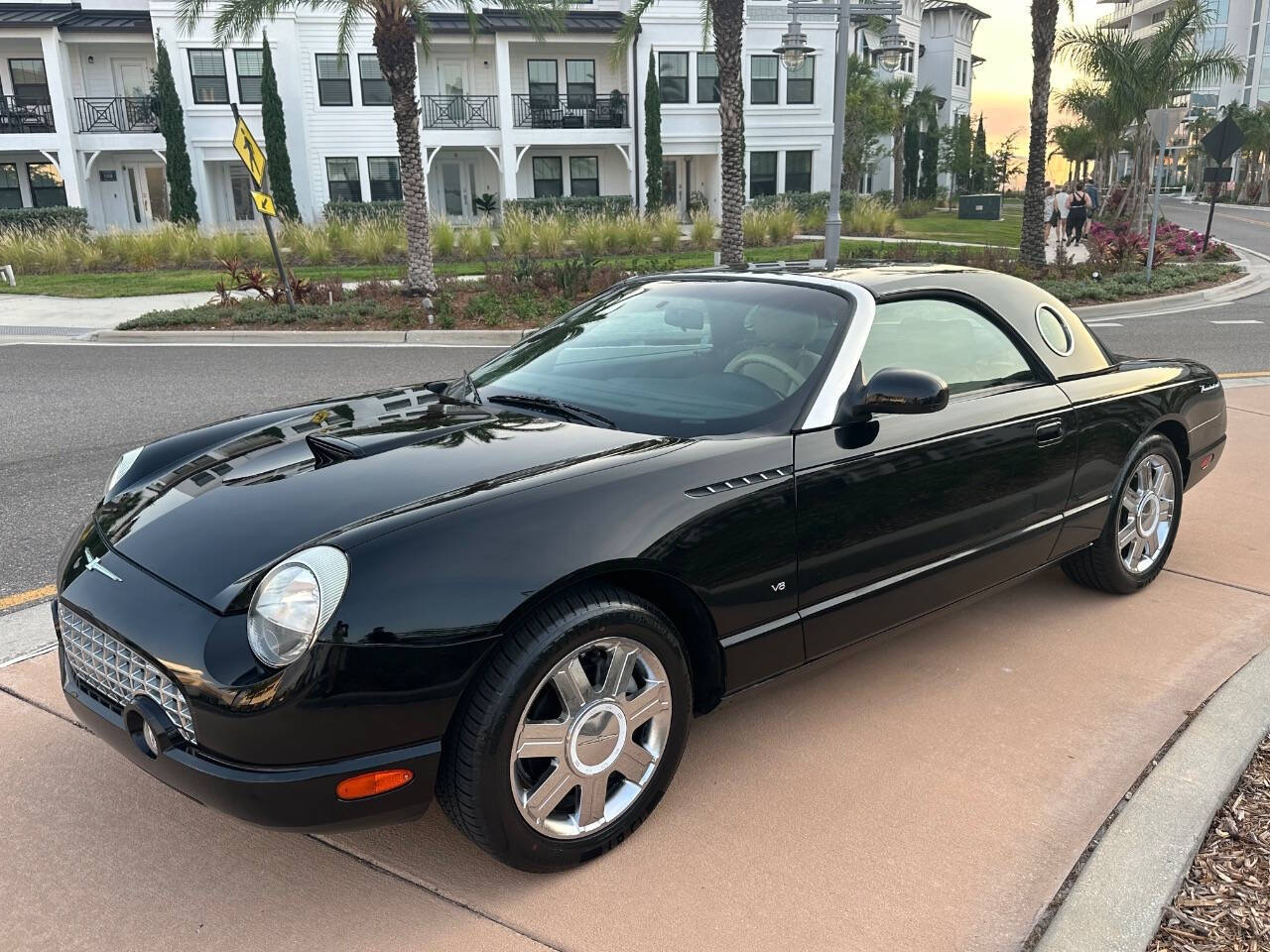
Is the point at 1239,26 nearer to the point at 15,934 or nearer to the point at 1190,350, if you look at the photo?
the point at 1190,350

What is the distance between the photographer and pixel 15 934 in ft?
8.07

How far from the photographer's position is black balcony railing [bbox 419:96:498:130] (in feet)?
Answer: 119

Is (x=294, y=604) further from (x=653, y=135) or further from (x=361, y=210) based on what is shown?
(x=653, y=135)

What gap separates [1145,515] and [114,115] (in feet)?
129

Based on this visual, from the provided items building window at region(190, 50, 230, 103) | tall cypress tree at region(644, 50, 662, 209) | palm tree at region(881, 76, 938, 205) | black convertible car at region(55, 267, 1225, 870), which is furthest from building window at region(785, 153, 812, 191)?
black convertible car at region(55, 267, 1225, 870)

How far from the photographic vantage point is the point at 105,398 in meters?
9.64

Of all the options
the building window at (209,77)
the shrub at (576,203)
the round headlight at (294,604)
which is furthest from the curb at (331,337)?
the building window at (209,77)

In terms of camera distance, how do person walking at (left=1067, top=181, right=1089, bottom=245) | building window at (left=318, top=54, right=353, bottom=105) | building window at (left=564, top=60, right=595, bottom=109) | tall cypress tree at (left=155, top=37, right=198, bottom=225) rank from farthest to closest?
building window at (left=564, top=60, right=595, bottom=109) < building window at (left=318, top=54, right=353, bottom=105) < tall cypress tree at (left=155, top=37, right=198, bottom=225) < person walking at (left=1067, top=181, right=1089, bottom=245)

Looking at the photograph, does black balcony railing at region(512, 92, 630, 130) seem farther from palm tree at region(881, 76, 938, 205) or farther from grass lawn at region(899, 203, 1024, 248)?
palm tree at region(881, 76, 938, 205)

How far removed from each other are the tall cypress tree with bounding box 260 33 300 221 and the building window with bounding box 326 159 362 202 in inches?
85.6

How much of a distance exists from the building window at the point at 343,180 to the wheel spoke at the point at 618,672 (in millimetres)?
36007

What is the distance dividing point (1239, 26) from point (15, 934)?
389 ft

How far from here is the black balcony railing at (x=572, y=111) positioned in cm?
3706

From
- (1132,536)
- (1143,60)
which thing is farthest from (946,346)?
(1143,60)
